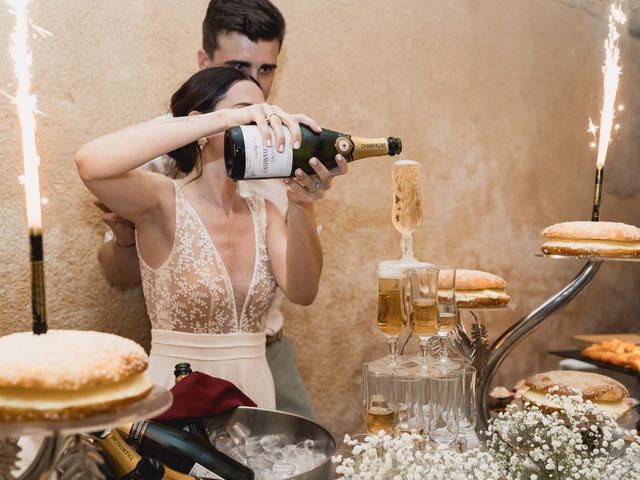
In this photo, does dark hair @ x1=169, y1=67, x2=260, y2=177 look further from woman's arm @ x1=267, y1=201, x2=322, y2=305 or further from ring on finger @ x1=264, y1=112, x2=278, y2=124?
ring on finger @ x1=264, y1=112, x2=278, y2=124

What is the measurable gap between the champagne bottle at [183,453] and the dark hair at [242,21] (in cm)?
144

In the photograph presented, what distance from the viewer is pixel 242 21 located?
7.02ft

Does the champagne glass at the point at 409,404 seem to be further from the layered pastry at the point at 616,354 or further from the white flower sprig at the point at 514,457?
the layered pastry at the point at 616,354

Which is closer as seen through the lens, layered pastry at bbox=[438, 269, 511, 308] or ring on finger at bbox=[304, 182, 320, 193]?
ring on finger at bbox=[304, 182, 320, 193]

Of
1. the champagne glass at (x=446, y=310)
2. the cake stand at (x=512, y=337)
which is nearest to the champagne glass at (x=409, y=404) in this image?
the champagne glass at (x=446, y=310)

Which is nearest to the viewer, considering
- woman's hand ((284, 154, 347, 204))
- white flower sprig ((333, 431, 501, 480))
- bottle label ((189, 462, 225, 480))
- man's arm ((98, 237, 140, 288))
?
white flower sprig ((333, 431, 501, 480))

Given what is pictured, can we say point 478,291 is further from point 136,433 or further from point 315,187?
point 136,433

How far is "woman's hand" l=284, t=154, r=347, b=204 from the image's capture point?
1.42 meters

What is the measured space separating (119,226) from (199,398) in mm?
858

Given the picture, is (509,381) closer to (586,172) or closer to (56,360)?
(586,172)

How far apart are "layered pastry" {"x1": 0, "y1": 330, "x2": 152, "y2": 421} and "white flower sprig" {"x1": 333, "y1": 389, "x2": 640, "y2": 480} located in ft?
1.30

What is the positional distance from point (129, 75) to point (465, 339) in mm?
1474

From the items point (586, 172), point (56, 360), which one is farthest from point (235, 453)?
point (586, 172)

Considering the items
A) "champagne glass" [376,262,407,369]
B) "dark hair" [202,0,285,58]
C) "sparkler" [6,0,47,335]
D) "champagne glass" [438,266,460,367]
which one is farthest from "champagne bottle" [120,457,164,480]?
"dark hair" [202,0,285,58]
